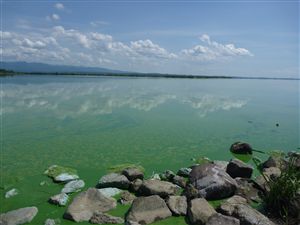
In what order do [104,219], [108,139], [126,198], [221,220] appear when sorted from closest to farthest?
[221,220] < [104,219] < [126,198] < [108,139]

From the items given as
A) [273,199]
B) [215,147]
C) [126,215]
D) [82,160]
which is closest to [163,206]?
[126,215]

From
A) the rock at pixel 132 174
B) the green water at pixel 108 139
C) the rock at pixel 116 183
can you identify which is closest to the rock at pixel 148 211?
the green water at pixel 108 139

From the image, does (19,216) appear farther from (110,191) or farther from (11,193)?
(110,191)

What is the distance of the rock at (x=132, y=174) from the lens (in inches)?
424

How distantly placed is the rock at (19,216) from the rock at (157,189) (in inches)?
113

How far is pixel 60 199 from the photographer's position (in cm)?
912

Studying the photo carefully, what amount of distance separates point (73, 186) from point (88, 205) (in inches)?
69.4

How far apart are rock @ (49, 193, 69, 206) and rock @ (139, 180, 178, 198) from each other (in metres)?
2.05

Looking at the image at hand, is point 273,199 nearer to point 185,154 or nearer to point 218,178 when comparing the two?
point 218,178

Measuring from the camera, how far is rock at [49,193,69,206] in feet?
29.7

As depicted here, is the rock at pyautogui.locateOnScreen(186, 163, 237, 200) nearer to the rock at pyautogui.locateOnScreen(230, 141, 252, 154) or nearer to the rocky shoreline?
the rocky shoreline

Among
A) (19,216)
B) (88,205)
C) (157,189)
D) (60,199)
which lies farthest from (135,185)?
(19,216)

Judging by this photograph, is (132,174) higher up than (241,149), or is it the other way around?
(132,174)

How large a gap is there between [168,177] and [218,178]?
2.03 m
